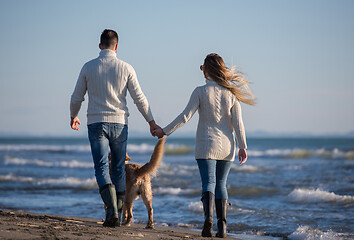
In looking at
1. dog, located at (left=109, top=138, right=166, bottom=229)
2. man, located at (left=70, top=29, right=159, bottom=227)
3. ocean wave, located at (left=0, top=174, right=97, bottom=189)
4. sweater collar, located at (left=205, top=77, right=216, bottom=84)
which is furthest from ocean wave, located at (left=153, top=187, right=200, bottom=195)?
sweater collar, located at (left=205, top=77, right=216, bottom=84)

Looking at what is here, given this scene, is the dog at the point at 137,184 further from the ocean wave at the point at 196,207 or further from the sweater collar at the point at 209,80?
the ocean wave at the point at 196,207

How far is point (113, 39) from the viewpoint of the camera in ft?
15.3

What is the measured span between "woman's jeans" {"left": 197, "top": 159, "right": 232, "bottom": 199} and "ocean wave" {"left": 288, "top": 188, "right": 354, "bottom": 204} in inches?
172

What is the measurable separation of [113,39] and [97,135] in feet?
3.44

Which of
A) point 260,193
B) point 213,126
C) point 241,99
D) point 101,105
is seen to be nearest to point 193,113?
point 213,126

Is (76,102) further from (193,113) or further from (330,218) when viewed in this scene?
(330,218)

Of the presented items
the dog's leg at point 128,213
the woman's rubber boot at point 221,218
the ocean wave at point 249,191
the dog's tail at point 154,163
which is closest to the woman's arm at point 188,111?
the dog's tail at point 154,163

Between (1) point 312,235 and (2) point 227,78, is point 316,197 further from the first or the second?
(2) point 227,78

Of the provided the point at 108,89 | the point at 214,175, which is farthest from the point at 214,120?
the point at 108,89

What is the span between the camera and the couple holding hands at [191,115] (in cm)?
448

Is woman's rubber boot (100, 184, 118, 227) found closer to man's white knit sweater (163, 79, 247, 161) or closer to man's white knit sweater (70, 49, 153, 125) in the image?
man's white knit sweater (70, 49, 153, 125)

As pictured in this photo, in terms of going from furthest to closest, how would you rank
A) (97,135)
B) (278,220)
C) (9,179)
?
1. (9,179)
2. (278,220)
3. (97,135)

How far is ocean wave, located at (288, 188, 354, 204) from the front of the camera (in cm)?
821

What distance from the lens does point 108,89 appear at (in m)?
4.52
